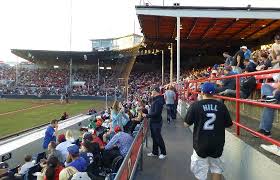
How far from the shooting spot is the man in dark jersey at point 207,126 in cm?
524

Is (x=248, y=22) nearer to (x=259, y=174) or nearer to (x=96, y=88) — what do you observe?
(x=259, y=174)

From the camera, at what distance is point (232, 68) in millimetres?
11258

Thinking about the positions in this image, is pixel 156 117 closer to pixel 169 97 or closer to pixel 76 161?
pixel 76 161

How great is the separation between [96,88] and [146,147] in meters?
53.3

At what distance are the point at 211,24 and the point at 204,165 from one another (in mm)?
21533

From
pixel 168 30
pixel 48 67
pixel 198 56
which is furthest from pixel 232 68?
pixel 48 67

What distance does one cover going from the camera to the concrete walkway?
772 centimetres

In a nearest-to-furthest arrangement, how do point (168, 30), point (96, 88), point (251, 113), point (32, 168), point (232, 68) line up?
point (32, 168)
point (251, 113)
point (232, 68)
point (168, 30)
point (96, 88)

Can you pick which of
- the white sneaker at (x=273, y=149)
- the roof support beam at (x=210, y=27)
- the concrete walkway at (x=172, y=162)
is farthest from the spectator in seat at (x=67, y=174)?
the roof support beam at (x=210, y=27)

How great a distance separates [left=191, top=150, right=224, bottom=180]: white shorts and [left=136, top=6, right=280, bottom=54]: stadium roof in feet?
50.8

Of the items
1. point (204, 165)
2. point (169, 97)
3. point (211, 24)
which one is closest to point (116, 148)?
point (204, 165)

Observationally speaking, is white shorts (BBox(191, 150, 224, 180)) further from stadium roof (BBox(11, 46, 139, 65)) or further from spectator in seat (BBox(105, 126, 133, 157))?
stadium roof (BBox(11, 46, 139, 65))

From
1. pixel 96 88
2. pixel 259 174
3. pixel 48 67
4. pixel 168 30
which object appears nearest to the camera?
pixel 259 174

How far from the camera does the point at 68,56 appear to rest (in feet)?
216
